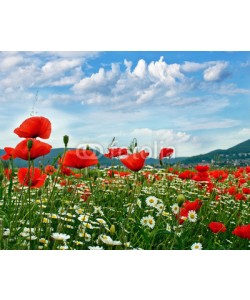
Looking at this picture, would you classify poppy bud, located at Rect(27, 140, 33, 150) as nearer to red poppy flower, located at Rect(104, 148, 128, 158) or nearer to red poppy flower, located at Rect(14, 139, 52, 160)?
red poppy flower, located at Rect(14, 139, 52, 160)

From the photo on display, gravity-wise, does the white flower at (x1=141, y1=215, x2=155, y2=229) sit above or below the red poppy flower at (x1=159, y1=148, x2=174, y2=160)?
below

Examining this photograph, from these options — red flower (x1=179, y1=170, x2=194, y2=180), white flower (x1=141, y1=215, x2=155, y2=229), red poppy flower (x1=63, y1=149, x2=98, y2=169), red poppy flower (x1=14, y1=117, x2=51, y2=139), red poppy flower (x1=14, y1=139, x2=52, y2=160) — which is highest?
red poppy flower (x1=14, y1=117, x2=51, y2=139)

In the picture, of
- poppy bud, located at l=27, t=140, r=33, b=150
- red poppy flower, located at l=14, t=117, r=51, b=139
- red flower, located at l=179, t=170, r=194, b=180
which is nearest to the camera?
poppy bud, located at l=27, t=140, r=33, b=150

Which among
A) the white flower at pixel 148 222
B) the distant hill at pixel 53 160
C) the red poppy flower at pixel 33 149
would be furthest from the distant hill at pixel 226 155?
the red poppy flower at pixel 33 149

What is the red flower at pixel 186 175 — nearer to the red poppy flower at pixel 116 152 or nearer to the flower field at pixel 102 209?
the flower field at pixel 102 209

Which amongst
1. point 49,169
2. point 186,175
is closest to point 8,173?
point 49,169

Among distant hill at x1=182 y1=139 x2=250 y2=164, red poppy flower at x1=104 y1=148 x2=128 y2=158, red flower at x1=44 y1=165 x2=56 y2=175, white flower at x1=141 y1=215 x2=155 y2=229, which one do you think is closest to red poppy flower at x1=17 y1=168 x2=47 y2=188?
red flower at x1=44 y1=165 x2=56 y2=175

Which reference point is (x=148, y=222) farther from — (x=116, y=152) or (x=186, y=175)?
(x=186, y=175)
